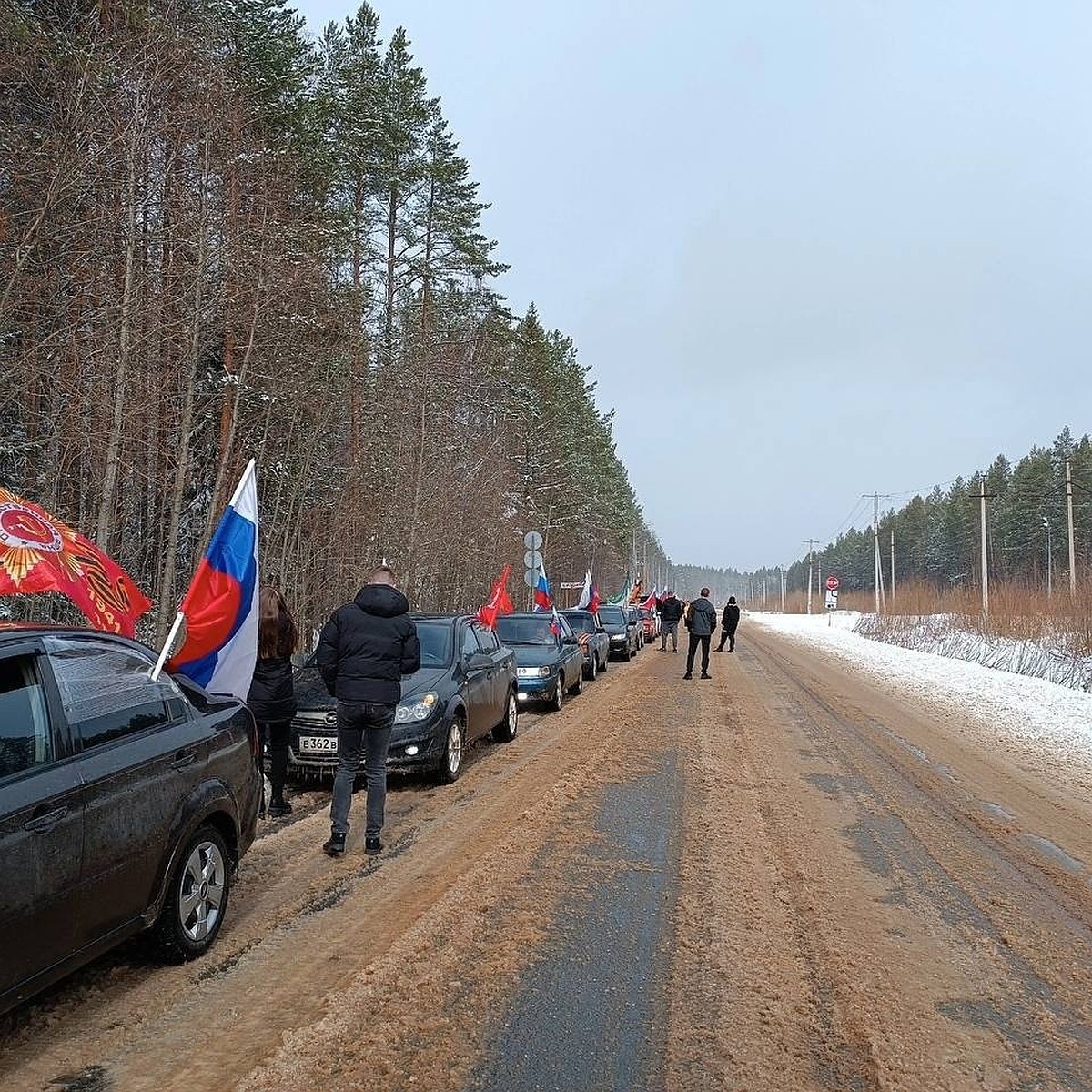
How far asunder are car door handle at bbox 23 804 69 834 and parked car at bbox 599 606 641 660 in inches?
852

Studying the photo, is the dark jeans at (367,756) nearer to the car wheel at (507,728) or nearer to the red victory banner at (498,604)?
the car wheel at (507,728)

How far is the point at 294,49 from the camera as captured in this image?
19.7m

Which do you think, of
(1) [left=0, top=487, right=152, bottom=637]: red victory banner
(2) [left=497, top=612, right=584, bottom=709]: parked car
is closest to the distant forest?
(2) [left=497, top=612, right=584, bottom=709]: parked car

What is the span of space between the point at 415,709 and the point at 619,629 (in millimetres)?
17922

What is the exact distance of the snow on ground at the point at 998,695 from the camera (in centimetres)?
1259

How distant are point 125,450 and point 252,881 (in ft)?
30.7

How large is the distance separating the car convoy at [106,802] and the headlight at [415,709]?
290cm

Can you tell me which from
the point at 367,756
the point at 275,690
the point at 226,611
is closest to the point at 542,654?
the point at 275,690

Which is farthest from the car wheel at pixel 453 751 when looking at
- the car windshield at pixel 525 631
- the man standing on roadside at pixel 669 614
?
the man standing on roadside at pixel 669 614

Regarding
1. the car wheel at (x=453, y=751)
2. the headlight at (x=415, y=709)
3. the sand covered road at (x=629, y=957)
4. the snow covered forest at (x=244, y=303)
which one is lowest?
the sand covered road at (x=629, y=957)

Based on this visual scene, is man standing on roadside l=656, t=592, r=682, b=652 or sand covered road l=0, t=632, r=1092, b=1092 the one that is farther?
man standing on roadside l=656, t=592, r=682, b=652

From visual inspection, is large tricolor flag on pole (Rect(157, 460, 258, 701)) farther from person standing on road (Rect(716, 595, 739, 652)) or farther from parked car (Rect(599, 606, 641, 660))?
person standing on road (Rect(716, 595, 739, 652))

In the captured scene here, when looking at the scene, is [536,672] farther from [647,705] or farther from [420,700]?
[420,700]

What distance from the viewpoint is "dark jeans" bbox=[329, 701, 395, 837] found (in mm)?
6219
